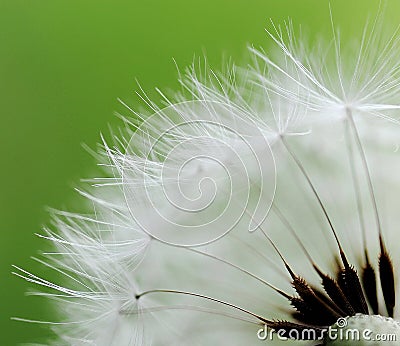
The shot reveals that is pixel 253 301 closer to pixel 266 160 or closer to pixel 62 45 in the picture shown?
pixel 266 160

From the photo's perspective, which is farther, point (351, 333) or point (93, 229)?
point (93, 229)

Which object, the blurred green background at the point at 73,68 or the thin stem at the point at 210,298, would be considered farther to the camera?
the blurred green background at the point at 73,68

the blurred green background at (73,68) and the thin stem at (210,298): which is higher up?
the blurred green background at (73,68)

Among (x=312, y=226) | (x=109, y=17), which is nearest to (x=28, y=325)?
(x=109, y=17)

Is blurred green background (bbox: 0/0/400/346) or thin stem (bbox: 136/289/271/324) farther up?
blurred green background (bbox: 0/0/400/346)

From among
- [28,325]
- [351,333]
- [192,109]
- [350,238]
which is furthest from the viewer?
[28,325]

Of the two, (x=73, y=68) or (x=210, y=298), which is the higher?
(x=73, y=68)

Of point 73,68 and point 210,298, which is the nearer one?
point 210,298

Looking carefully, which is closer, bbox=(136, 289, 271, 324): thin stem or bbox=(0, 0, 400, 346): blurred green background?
bbox=(136, 289, 271, 324): thin stem
